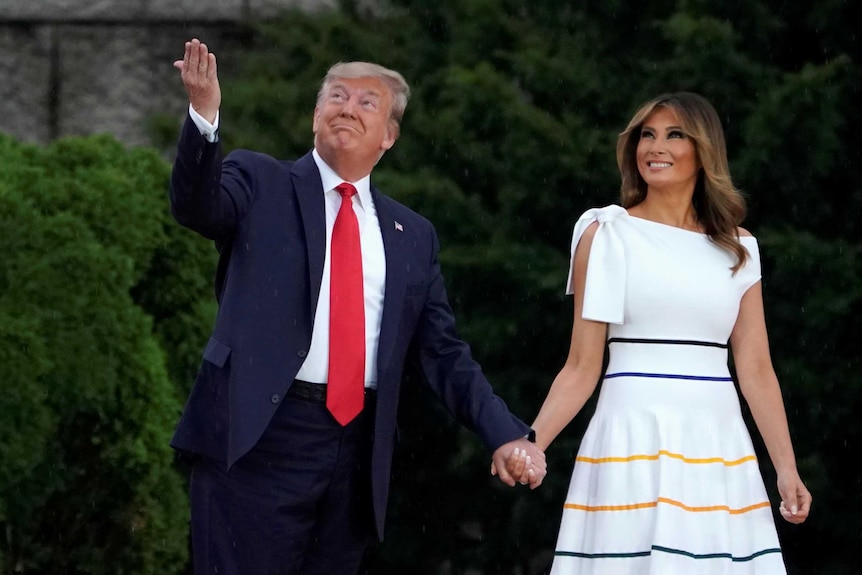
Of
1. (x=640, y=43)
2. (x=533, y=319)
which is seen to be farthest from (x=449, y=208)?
(x=640, y=43)

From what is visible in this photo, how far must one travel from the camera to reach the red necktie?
13.9ft

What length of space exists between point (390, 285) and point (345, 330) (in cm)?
22

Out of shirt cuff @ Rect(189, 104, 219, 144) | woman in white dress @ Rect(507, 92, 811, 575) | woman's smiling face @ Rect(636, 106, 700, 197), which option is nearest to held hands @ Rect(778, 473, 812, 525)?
woman in white dress @ Rect(507, 92, 811, 575)

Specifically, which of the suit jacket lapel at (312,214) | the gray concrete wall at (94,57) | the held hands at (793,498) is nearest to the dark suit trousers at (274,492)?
the suit jacket lapel at (312,214)

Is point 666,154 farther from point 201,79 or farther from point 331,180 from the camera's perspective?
point 201,79

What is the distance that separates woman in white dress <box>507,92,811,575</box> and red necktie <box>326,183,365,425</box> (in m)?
0.54

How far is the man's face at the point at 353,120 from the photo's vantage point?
14.6 ft

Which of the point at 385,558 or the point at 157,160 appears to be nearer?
the point at 157,160

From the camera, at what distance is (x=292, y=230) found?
4316mm

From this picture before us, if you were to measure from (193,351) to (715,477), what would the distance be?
2904mm

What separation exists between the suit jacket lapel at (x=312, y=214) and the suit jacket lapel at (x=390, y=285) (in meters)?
0.21

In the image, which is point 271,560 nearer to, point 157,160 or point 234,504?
point 234,504

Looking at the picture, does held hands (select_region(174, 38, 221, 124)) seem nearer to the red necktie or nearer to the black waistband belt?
the red necktie

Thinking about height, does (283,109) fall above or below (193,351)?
above
